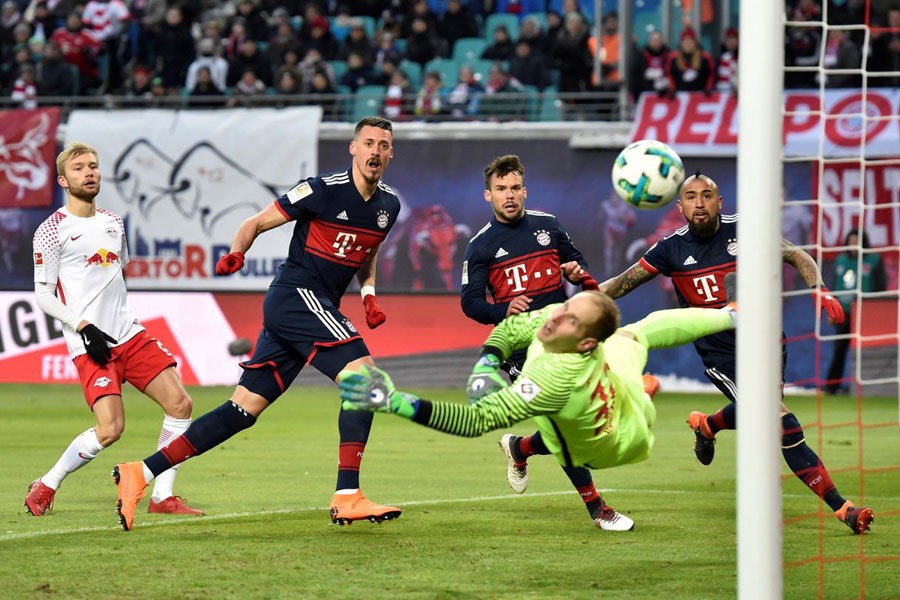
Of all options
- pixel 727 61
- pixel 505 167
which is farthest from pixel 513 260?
pixel 727 61

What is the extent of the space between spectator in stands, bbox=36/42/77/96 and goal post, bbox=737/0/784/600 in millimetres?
18583

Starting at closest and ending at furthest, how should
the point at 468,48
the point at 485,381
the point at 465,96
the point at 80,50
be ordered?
the point at 485,381 < the point at 465,96 < the point at 468,48 < the point at 80,50

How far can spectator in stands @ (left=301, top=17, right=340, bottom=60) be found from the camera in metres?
22.2

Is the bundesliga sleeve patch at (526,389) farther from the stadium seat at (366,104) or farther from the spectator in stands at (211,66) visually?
the spectator in stands at (211,66)

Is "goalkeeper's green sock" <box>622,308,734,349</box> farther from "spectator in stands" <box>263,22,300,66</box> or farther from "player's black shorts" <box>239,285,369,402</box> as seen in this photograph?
"spectator in stands" <box>263,22,300,66</box>

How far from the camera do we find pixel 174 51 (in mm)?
22391

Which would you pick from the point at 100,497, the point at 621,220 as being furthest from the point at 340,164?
the point at 100,497

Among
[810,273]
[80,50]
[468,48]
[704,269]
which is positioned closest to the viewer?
[810,273]

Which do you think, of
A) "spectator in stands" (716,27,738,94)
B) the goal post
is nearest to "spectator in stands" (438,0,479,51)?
"spectator in stands" (716,27,738,94)

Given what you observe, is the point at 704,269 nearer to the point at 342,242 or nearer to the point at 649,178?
the point at 649,178

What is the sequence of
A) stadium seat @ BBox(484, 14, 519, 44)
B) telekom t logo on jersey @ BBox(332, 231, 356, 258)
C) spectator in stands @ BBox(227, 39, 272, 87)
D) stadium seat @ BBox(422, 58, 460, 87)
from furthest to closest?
stadium seat @ BBox(484, 14, 519, 44) < spectator in stands @ BBox(227, 39, 272, 87) < stadium seat @ BBox(422, 58, 460, 87) < telekom t logo on jersey @ BBox(332, 231, 356, 258)

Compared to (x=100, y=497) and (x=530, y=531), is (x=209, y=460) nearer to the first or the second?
(x=100, y=497)

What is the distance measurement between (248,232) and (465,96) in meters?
13.3

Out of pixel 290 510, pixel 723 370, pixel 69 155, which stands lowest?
pixel 290 510
